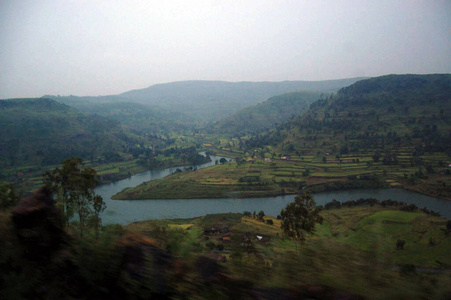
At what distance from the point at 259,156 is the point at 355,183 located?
2380 centimetres

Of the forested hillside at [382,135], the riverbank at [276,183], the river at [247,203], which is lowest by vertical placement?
the river at [247,203]

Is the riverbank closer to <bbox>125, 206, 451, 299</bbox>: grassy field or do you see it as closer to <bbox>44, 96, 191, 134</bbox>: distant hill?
<bbox>125, 206, 451, 299</bbox>: grassy field

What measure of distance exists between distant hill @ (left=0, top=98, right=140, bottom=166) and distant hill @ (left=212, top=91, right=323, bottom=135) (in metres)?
44.0

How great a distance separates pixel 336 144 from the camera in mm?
55875

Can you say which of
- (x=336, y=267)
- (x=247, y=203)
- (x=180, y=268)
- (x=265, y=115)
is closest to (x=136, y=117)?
(x=265, y=115)

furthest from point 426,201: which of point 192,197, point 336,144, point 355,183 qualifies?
point 192,197

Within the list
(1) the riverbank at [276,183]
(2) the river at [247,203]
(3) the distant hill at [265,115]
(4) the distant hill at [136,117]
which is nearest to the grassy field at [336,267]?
(2) the river at [247,203]

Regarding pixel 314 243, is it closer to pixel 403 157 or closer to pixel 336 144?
pixel 403 157

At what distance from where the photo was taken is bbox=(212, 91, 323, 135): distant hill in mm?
112062

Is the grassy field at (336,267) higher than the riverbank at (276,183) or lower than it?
higher

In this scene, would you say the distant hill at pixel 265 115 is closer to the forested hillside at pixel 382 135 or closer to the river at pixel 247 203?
the forested hillside at pixel 382 135

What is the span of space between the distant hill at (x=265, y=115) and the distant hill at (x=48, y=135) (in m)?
44.0

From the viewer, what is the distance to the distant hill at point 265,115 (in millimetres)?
112062

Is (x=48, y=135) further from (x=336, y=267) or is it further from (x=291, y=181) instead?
(x=336, y=267)
